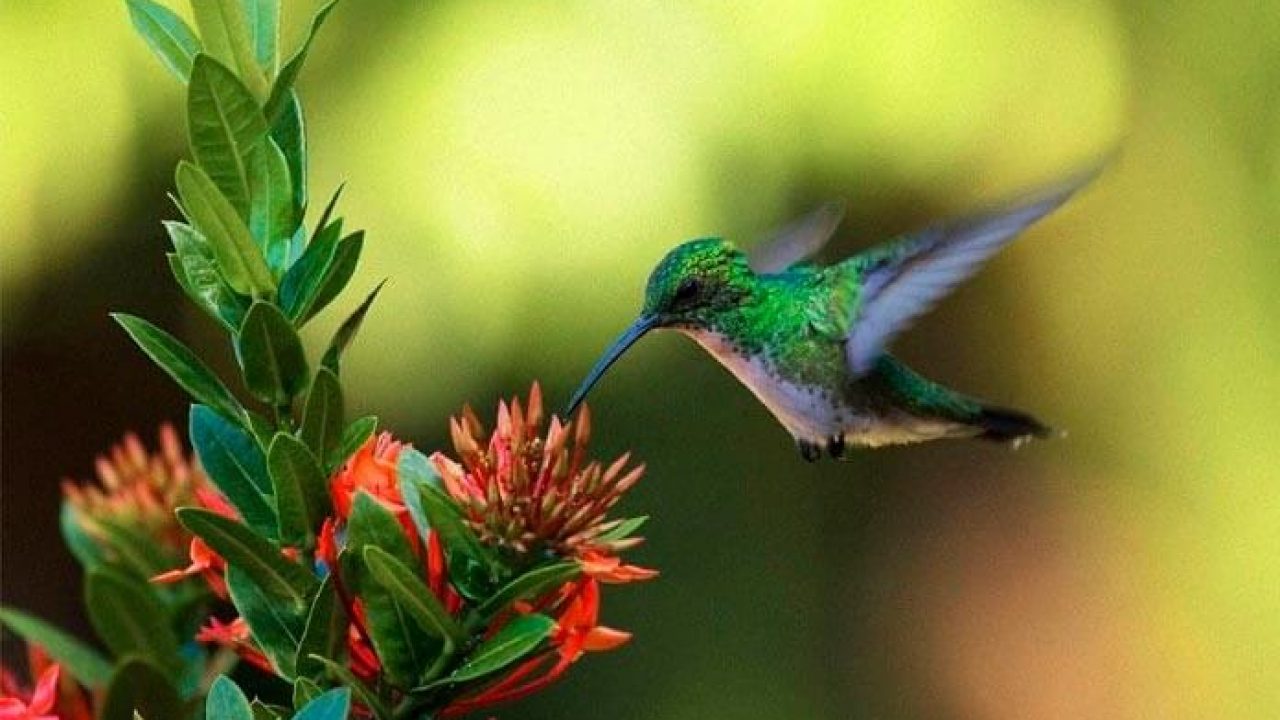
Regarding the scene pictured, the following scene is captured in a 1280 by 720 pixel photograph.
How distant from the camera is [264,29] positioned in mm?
846

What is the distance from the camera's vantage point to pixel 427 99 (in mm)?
2990

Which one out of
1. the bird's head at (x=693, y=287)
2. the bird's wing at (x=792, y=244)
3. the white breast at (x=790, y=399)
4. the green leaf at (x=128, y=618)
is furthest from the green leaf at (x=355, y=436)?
the bird's wing at (x=792, y=244)

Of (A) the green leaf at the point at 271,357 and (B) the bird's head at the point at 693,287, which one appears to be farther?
(B) the bird's head at the point at 693,287

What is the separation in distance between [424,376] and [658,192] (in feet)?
1.60

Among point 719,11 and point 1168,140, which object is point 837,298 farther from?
point 1168,140

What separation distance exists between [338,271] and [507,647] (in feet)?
0.59

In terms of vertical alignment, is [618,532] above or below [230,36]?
below

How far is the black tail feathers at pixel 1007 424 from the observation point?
1732 millimetres

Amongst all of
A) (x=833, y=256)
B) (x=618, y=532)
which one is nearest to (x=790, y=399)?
(x=618, y=532)

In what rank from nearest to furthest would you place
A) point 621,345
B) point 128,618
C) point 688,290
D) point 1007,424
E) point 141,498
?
point 128,618, point 141,498, point 621,345, point 688,290, point 1007,424

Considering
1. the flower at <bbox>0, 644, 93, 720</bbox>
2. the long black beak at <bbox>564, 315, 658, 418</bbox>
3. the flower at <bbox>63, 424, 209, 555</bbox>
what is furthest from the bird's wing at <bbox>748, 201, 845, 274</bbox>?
the flower at <bbox>0, 644, 93, 720</bbox>

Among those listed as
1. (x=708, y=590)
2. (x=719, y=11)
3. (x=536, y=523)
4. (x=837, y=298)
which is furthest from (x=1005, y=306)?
(x=536, y=523)

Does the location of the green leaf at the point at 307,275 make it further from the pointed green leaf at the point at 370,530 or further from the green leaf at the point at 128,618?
the green leaf at the point at 128,618

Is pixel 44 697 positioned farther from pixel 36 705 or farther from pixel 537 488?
pixel 537 488
